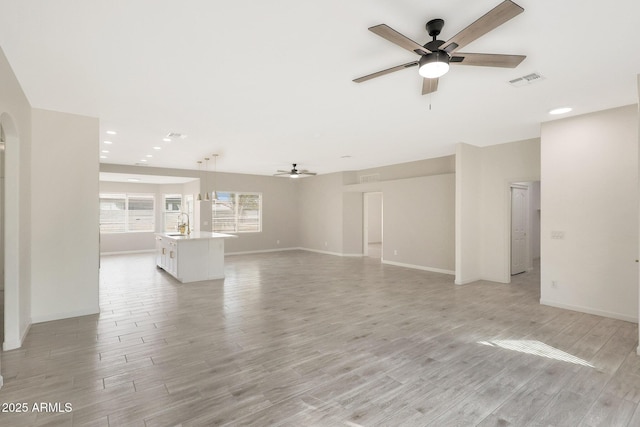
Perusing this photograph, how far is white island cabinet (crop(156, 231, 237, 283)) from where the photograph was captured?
6.19 metres

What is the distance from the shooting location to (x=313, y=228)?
11219 mm

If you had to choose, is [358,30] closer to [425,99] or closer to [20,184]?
[425,99]

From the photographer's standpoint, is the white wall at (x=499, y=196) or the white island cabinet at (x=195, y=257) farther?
the white island cabinet at (x=195, y=257)

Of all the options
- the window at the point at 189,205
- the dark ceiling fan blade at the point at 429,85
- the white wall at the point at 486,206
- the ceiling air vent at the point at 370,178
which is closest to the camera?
the dark ceiling fan blade at the point at 429,85

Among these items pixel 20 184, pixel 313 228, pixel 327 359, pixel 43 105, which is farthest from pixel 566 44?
pixel 313 228

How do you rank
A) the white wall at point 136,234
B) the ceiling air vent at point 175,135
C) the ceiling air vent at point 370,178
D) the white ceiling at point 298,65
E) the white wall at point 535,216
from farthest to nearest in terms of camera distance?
the white wall at point 136,234
the ceiling air vent at point 370,178
the white wall at point 535,216
the ceiling air vent at point 175,135
the white ceiling at point 298,65

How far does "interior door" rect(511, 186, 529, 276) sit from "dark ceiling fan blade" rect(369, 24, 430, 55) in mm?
5643

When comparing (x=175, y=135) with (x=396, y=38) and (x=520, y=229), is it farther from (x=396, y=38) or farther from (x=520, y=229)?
(x=520, y=229)

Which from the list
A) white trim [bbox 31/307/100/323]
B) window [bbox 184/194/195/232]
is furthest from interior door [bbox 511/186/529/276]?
window [bbox 184/194/195/232]

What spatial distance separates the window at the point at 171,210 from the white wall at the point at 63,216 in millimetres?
7323

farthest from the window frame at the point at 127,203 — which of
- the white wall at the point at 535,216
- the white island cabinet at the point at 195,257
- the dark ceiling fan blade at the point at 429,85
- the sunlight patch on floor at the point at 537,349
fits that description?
the white wall at the point at 535,216

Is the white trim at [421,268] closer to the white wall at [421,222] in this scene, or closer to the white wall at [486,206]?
the white wall at [421,222]

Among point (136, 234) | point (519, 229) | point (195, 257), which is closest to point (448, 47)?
point (195, 257)

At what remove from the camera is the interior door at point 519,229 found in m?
6.83
